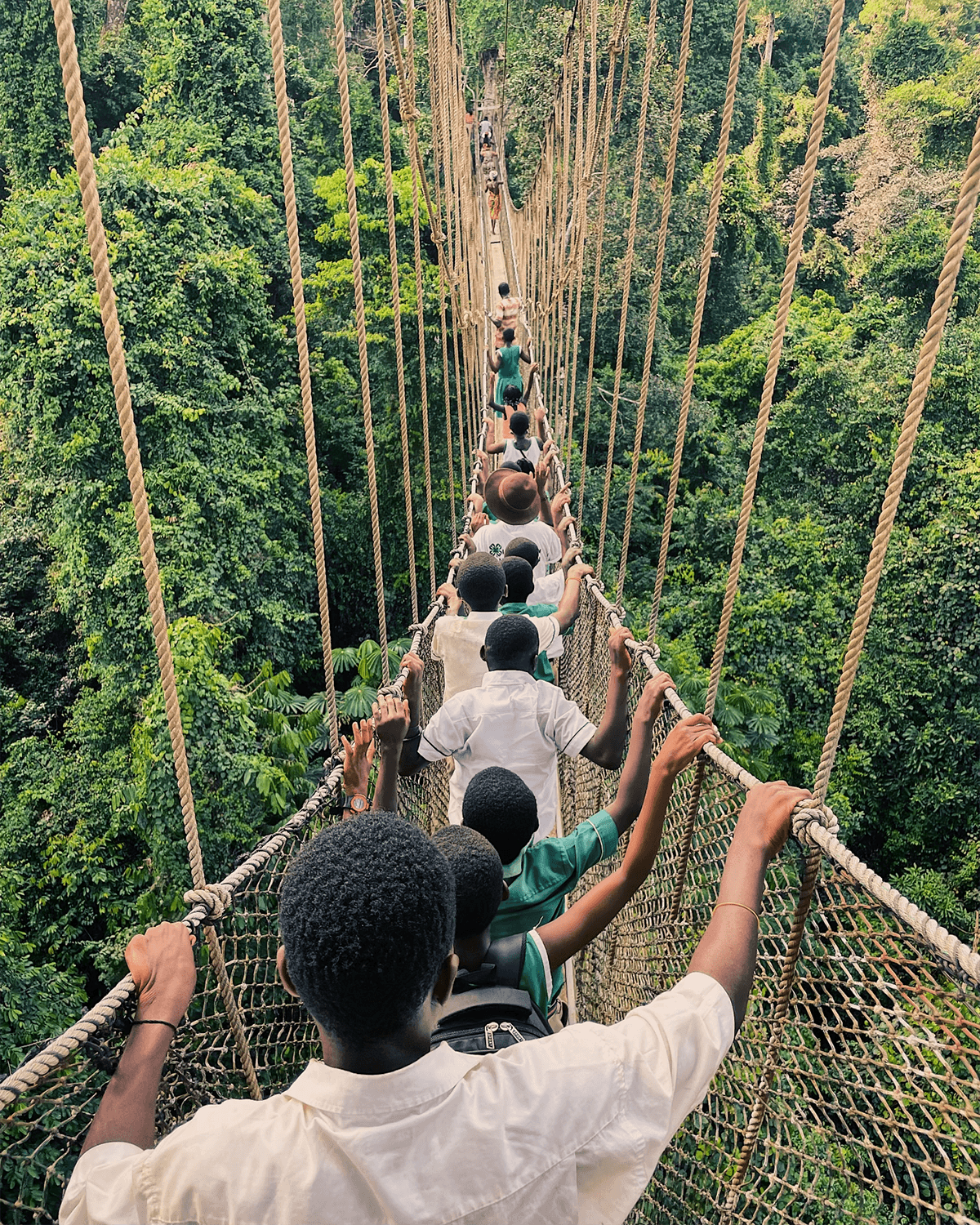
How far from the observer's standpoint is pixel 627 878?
92 centimetres

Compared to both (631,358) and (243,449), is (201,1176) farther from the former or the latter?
(631,358)

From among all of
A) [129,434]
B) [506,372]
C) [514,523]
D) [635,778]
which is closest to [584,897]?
[635,778]

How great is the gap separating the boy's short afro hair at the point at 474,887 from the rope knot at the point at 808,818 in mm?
271

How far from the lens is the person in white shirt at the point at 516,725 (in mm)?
1432

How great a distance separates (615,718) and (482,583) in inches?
16.3

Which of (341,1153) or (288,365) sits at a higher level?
(341,1153)

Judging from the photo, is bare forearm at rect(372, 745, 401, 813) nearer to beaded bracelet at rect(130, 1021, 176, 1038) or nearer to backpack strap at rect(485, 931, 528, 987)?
backpack strap at rect(485, 931, 528, 987)

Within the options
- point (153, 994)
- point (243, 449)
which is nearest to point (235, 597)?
point (243, 449)

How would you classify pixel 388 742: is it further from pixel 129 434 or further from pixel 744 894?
pixel 744 894

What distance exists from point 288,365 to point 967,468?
17.0 ft

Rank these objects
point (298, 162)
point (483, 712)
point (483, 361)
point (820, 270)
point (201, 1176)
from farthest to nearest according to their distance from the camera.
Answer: point (820, 270), point (298, 162), point (483, 361), point (483, 712), point (201, 1176)

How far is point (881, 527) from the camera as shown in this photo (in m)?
0.92

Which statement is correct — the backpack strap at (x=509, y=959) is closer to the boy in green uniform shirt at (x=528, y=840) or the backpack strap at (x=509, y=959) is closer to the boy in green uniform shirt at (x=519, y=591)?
the boy in green uniform shirt at (x=528, y=840)

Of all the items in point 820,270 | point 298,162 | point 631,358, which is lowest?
point 631,358
